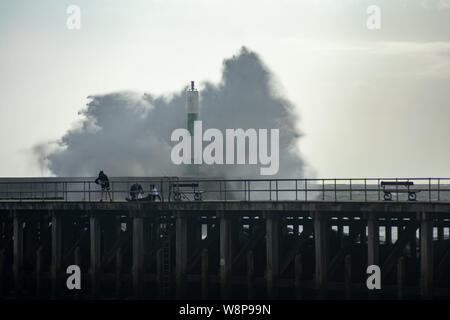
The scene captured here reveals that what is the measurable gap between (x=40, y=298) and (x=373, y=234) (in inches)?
524

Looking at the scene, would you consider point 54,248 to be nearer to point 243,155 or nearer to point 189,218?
point 189,218

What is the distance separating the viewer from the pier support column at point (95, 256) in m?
37.0

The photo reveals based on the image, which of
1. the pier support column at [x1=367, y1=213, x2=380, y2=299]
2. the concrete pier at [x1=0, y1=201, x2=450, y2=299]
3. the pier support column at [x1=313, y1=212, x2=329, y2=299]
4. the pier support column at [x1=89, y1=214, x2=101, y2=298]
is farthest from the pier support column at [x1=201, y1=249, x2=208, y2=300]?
the pier support column at [x1=367, y1=213, x2=380, y2=299]

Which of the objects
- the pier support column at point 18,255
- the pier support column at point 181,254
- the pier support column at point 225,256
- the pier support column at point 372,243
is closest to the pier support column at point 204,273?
the pier support column at point 225,256

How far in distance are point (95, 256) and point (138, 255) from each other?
5.96 feet

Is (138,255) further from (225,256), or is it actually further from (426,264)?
(426,264)

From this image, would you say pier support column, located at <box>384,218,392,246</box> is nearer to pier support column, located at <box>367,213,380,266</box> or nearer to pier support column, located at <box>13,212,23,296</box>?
pier support column, located at <box>367,213,380,266</box>

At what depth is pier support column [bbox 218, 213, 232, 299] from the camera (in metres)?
35.1

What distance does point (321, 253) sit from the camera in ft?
111

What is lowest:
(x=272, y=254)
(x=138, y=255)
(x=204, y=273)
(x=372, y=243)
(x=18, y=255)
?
(x=204, y=273)

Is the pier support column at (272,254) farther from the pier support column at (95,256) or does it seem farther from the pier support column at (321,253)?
the pier support column at (95,256)

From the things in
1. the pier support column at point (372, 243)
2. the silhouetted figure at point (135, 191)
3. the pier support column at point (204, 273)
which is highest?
the silhouetted figure at point (135, 191)

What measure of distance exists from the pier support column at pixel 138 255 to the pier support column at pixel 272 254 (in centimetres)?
490

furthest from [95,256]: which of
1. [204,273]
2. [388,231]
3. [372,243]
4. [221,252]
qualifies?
[388,231]
